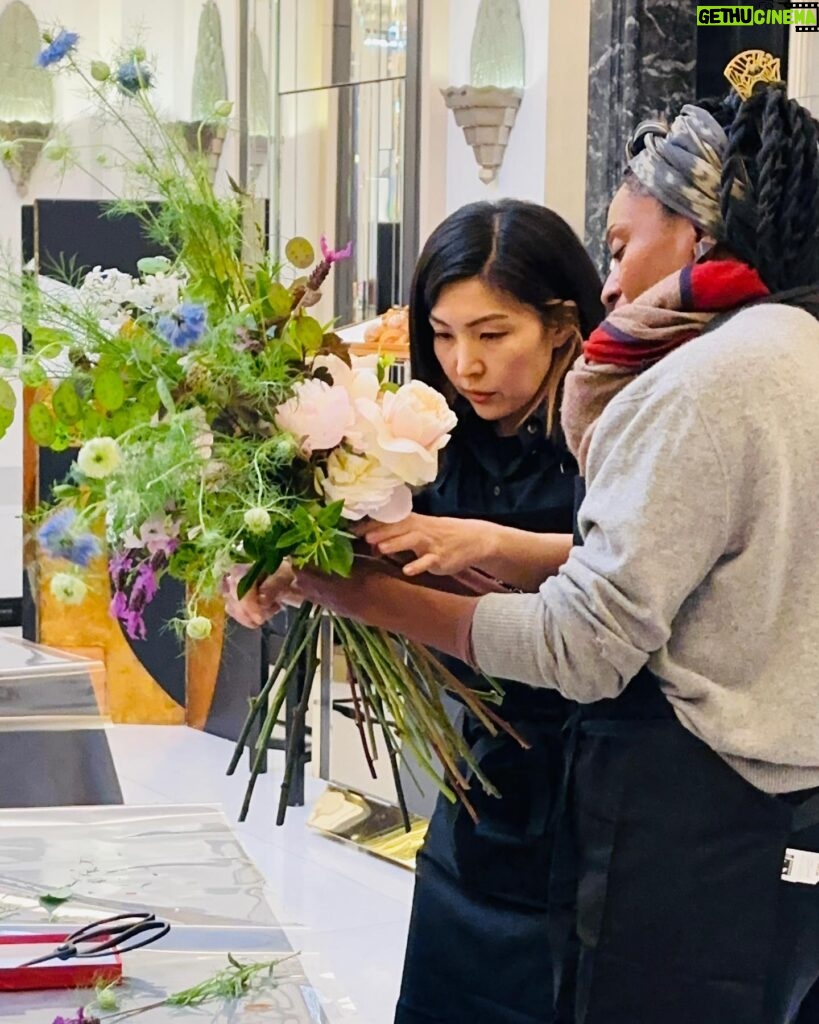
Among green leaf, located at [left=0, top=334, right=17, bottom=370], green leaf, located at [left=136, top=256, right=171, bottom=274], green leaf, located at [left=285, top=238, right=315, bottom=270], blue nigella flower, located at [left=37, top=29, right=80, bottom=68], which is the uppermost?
blue nigella flower, located at [left=37, top=29, right=80, bottom=68]

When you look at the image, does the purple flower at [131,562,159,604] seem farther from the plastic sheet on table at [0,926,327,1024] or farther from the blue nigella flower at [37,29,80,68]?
the blue nigella flower at [37,29,80,68]

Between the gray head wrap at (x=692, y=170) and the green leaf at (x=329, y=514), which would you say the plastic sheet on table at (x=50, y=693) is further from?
the gray head wrap at (x=692, y=170)

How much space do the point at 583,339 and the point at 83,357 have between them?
67cm

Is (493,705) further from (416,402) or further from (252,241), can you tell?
(252,241)

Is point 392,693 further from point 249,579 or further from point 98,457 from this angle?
point 98,457

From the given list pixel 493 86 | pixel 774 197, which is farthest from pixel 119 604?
pixel 493 86

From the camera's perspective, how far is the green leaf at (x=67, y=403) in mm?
1259

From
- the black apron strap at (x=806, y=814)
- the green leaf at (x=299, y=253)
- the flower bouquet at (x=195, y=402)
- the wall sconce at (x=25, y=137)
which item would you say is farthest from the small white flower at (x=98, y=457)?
the wall sconce at (x=25, y=137)

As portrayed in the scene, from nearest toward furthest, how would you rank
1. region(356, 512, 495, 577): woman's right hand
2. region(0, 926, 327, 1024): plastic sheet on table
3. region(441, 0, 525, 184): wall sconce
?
region(0, 926, 327, 1024): plastic sheet on table, region(356, 512, 495, 577): woman's right hand, region(441, 0, 525, 184): wall sconce

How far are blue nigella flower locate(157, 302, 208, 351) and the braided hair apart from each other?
0.44 metres

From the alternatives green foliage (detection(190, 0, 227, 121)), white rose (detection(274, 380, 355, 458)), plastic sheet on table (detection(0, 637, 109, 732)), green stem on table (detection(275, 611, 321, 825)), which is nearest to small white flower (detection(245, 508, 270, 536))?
white rose (detection(274, 380, 355, 458))

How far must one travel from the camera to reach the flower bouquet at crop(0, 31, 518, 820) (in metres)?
1.27

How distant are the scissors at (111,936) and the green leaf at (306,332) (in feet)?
1.65

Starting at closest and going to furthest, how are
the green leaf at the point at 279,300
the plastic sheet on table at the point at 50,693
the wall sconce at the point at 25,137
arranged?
the green leaf at the point at 279,300, the plastic sheet on table at the point at 50,693, the wall sconce at the point at 25,137
